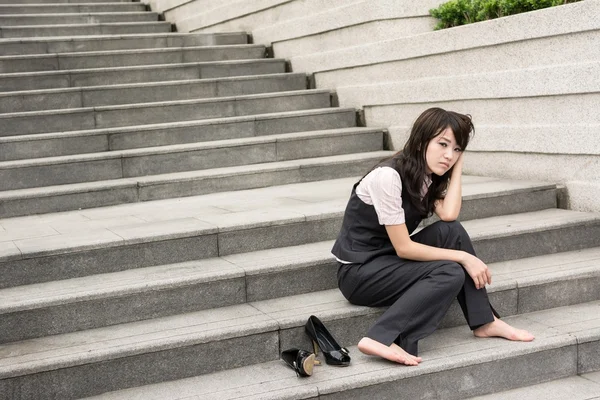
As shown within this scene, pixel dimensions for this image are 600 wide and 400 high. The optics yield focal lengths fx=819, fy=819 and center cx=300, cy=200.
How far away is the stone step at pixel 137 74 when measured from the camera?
329 inches

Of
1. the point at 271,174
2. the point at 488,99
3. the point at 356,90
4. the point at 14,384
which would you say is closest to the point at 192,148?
the point at 271,174

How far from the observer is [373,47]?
8062mm

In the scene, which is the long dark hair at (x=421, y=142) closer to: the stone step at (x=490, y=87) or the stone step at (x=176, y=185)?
the stone step at (x=490, y=87)

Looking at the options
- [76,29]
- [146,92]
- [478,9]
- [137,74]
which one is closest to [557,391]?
[478,9]

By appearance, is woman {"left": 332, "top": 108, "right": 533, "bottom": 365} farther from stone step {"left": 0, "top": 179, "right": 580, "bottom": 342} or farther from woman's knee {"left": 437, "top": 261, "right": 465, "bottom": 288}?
stone step {"left": 0, "top": 179, "right": 580, "bottom": 342}

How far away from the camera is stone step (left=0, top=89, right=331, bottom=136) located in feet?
24.8

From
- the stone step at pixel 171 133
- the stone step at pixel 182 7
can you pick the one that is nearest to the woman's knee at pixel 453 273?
the stone step at pixel 171 133

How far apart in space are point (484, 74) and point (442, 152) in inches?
106

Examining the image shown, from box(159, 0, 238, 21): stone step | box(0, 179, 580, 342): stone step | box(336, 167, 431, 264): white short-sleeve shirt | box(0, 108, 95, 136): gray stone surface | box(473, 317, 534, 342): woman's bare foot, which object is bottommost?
box(473, 317, 534, 342): woman's bare foot

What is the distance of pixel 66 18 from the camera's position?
10969 mm

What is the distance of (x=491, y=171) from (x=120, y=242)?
3364mm

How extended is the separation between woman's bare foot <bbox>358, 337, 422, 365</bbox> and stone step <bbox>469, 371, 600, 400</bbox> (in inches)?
17.8

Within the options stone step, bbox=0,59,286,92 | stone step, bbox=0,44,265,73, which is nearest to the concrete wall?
stone step, bbox=0,59,286,92

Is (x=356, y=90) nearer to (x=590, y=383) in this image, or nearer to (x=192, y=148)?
(x=192, y=148)
